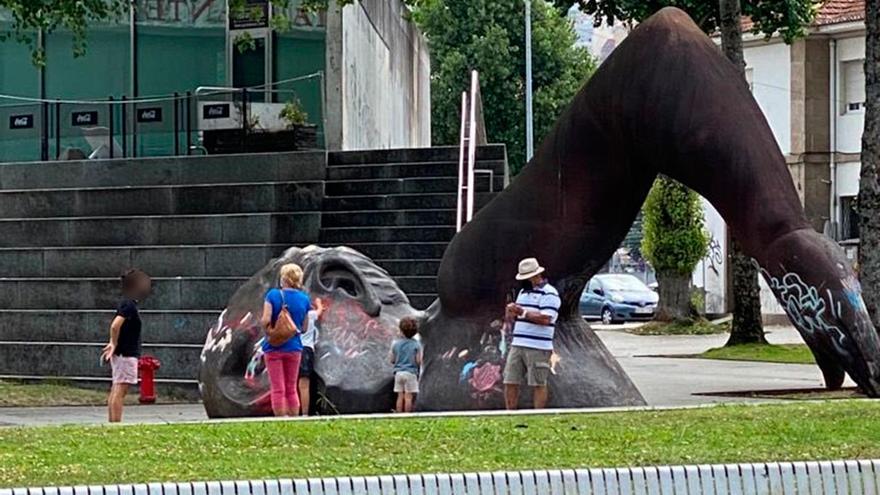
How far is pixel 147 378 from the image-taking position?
20.0 meters

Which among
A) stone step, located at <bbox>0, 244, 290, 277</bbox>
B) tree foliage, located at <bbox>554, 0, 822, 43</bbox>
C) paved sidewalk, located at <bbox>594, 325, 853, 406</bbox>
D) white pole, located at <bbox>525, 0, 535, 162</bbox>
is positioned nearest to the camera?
paved sidewalk, located at <bbox>594, 325, 853, 406</bbox>

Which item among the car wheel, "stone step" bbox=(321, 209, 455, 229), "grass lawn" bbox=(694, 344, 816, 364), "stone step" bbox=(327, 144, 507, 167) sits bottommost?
the car wheel

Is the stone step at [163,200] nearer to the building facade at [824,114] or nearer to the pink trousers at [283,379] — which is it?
the pink trousers at [283,379]

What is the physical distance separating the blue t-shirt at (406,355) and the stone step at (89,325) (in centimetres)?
618

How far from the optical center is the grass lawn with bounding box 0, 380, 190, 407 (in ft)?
66.3

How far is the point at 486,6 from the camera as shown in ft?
228

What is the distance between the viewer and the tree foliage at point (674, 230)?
42844 mm

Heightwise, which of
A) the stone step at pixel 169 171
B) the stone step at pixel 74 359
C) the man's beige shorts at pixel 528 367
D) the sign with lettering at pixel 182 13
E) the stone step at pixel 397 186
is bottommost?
the stone step at pixel 74 359

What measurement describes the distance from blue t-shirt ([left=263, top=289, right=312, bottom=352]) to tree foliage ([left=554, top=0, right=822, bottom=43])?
17.9 metres

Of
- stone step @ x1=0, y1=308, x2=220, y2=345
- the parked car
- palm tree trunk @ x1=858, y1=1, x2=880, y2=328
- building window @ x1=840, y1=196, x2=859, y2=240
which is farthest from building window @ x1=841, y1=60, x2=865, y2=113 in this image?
stone step @ x1=0, y1=308, x2=220, y2=345

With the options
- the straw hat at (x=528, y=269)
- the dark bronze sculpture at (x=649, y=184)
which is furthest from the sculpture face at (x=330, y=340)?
the straw hat at (x=528, y=269)

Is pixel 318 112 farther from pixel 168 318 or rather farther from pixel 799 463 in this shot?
pixel 799 463

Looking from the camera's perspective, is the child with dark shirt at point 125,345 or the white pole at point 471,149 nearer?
the child with dark shirt at point 125,345

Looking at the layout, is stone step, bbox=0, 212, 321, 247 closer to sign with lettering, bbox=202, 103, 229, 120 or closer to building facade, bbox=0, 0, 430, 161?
sign with lettering, bbox=202, 103, 229, 120
